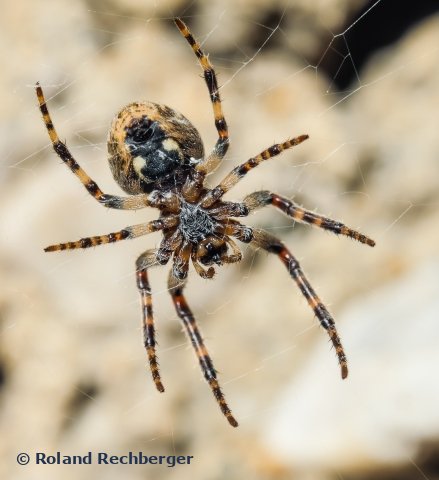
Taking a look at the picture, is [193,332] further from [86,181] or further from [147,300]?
[86,181]

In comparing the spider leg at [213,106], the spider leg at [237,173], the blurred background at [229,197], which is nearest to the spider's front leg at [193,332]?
the spider leg at [237,173]

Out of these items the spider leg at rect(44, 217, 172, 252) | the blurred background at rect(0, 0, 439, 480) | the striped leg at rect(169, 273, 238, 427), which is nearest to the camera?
the spider leg at rect(44, 217, 172, 252)

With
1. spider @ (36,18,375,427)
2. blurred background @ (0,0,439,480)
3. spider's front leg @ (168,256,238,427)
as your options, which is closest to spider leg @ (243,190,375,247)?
spider @ (36,18,375,427)

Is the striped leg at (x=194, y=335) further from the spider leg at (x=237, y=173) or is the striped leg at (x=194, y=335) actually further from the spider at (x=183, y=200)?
the spider leg at (x=237, y=173)

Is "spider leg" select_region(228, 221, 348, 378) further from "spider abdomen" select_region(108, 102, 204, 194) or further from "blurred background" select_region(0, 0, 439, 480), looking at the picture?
"blurred background" select_region(0, 0, 439, 480)

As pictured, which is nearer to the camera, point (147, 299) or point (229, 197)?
point (147, 299)

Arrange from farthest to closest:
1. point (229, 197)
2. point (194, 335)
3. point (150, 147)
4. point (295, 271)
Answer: point (229, 197) < point (194, 335) < point (295, 271) < point (150, 147)

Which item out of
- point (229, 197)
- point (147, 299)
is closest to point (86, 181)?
point (147, 299)

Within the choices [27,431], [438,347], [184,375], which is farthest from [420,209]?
[27,431]
